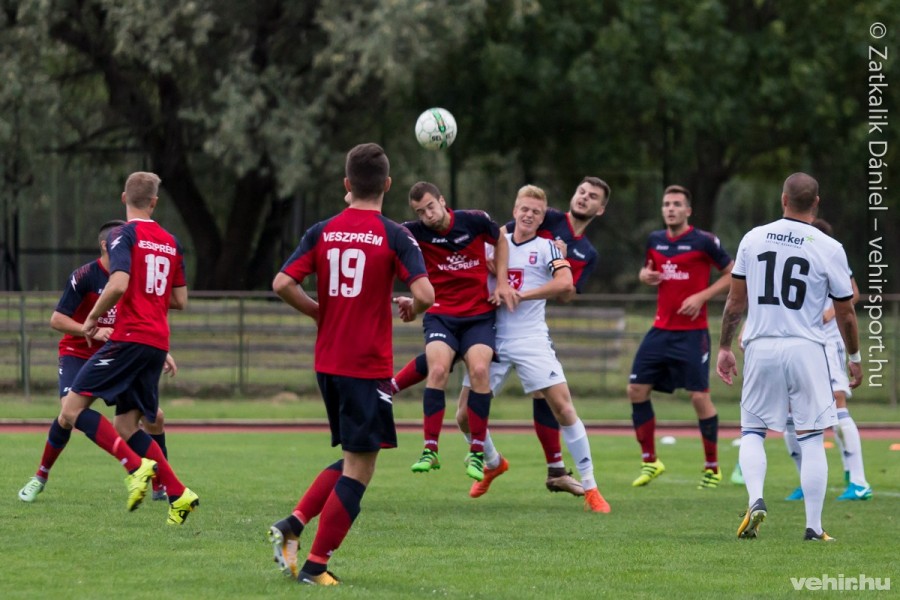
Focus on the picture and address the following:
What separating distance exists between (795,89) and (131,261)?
22.2 meters

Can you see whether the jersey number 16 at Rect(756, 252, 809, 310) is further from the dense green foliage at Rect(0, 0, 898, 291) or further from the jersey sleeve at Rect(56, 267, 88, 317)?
the dense green foliage at Rect(0, 0, 898, 291)

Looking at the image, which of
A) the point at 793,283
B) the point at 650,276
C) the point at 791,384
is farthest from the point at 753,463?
the point at 650,276

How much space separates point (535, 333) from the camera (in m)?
10.1

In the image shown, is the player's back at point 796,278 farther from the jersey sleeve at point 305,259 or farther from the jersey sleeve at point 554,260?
the jersey sleeve at point 305,259

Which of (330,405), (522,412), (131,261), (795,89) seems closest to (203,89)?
(522,412)

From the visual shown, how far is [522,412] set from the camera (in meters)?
19.7

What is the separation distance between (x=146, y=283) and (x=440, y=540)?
237 cm

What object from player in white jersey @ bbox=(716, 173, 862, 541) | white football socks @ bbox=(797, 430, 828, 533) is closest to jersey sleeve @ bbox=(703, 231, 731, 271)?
player in white jersey @ bbox=(716, 173, 862, 541)

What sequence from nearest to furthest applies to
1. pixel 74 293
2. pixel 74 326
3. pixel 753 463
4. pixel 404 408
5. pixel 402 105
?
pixel 753 463, pixel 74 326, pixel 74 293, pixel 404 408, pixel 402 105

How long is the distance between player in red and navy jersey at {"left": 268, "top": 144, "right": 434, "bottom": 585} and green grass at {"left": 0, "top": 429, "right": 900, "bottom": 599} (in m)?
0.29

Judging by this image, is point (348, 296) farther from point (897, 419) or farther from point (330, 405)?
point (897, 419)

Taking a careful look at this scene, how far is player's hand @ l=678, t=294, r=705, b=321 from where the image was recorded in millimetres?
11570

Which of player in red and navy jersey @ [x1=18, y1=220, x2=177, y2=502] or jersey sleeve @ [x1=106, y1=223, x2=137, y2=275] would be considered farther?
player in red and navy jersey @ [x1=18, y1=220, x2=177, y2=502]

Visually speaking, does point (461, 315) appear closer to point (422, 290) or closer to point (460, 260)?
point (460, 260)
